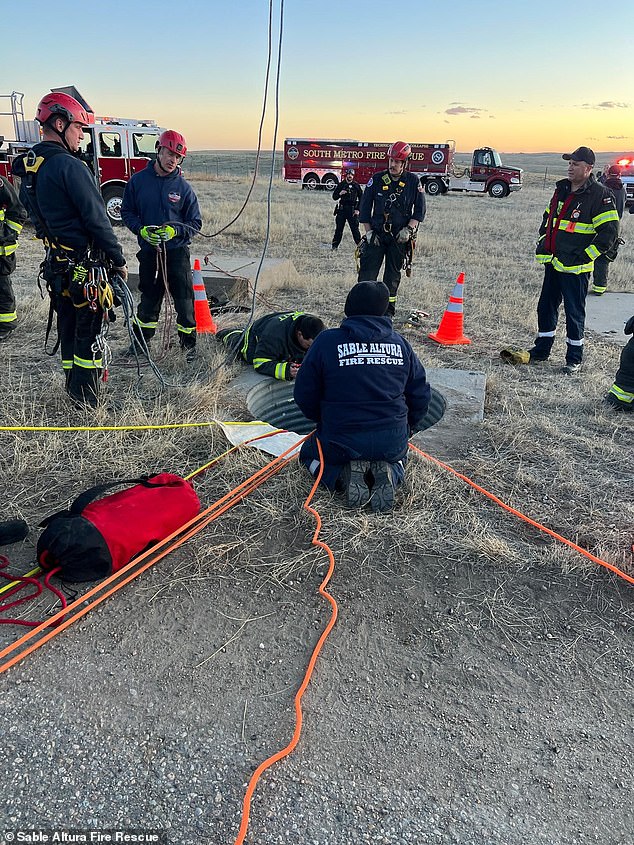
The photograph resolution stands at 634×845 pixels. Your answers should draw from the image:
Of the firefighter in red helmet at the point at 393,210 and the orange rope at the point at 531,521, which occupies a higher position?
the firefighter in red helmet at the point at 393,210

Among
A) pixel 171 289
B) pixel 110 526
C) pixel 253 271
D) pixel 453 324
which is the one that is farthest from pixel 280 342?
pixel 253 271

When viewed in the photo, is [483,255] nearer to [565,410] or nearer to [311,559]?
[565,410]

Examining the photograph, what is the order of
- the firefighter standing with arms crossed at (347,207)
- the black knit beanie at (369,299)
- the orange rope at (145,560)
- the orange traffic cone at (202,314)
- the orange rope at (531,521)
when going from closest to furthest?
the orange rope at (145,560), the orange rope at (531,521), the black knit beanie at (369,299), the orange traffic cone at (202,314), the firefighter standing with arms crossed at (347,207)

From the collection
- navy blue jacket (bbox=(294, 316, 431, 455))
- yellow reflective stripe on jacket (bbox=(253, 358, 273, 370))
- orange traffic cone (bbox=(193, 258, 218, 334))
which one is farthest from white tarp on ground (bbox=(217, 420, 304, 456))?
orange traffic cone (bbox=(193, 258, 218, 334))

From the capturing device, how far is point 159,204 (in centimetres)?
518

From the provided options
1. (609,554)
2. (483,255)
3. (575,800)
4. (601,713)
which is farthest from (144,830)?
(483,255)

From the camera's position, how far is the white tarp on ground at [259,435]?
3982 millimetres

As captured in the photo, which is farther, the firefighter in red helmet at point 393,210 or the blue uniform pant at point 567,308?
the firefighter in red helmet at point 393,210

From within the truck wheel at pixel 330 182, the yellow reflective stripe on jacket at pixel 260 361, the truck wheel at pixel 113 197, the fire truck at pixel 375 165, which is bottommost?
the yellow reflective stripe on jacket at pixel 260 361

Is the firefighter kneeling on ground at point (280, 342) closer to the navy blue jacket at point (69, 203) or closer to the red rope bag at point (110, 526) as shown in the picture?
the navy blue jacket at point (69, 203)

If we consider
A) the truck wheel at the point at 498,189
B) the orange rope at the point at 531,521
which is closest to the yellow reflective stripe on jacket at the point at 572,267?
the orange rope at the point at 531,521

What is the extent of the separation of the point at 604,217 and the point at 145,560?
4895 millimetres

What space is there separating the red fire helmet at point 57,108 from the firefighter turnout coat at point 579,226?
396 cm

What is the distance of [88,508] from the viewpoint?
284 centimetres
